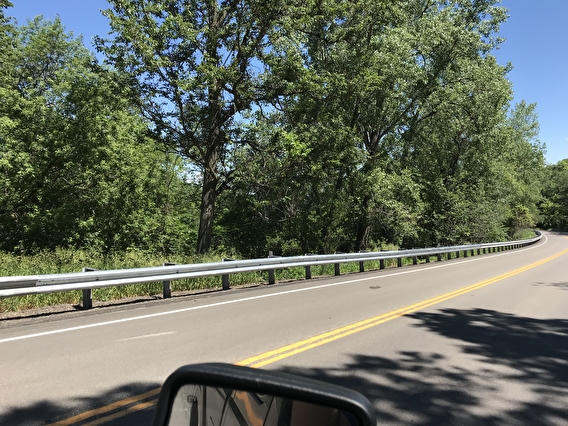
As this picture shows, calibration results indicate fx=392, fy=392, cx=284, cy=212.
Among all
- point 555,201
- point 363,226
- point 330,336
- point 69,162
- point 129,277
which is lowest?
point 330,336

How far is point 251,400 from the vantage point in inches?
58.4

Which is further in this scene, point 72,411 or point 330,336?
point 330,336

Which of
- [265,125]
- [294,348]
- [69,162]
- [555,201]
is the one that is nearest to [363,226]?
[265,125]

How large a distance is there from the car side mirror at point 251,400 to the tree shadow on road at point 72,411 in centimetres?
235

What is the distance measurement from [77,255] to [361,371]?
11191 millimetres

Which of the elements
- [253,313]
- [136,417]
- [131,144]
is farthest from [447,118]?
[136,417]

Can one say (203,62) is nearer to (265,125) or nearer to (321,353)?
(265,125)

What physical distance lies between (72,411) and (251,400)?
3041mm

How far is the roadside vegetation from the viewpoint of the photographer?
15.6 m

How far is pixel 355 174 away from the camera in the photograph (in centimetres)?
2356

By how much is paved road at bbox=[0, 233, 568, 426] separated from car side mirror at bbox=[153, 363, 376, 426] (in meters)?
2.41

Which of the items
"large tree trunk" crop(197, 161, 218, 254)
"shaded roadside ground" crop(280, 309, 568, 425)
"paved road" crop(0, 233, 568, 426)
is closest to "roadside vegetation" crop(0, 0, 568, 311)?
"large tree trunk" crop(197, 161, 218, 254)

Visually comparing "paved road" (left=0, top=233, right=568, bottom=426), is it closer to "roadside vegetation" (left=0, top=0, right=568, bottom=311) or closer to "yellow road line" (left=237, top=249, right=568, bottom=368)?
"yellow road line" (left=237, top=249, right=568, bottom=368)

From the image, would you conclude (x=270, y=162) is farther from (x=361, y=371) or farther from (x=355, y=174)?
(x=361, y=371)
